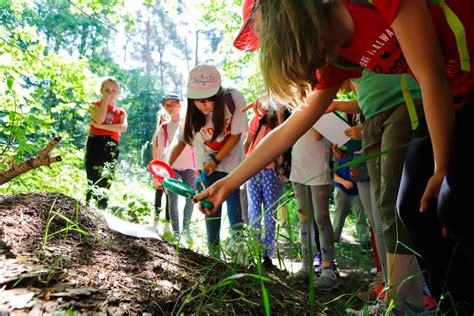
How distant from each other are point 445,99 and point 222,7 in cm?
1077

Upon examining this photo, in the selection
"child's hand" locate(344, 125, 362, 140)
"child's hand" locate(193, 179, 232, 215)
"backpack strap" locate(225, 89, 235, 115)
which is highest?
"backpack strap" locate(225, 89, 235, 115)

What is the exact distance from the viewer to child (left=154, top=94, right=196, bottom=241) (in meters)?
4.25

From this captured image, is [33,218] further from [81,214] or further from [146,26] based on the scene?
[146,26]

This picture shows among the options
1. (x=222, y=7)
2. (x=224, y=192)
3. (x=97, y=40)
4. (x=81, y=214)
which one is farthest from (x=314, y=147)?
(x=97, y=40)

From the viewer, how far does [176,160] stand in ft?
14.3

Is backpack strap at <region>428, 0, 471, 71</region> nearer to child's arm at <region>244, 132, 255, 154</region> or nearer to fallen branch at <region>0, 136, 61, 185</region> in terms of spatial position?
fallen branch at <region>0, 136, 61, 185</region>

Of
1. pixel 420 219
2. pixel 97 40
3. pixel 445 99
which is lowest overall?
pixel 420 219

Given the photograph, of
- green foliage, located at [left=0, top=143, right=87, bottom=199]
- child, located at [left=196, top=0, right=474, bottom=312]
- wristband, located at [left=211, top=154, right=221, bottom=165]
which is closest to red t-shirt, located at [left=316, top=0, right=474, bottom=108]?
child, located at [left=196, top=0, right=474, bottom=312]

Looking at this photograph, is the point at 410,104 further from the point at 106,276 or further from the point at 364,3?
the point at 106,276

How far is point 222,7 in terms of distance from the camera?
1091 cm

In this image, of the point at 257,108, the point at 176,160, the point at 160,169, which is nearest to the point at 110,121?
the point at 176,160

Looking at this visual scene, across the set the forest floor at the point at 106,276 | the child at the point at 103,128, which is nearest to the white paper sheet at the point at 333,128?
the forest floor at the point at 106,276

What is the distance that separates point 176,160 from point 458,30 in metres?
3.58

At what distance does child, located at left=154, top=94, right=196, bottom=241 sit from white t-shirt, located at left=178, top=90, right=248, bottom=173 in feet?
2.31
